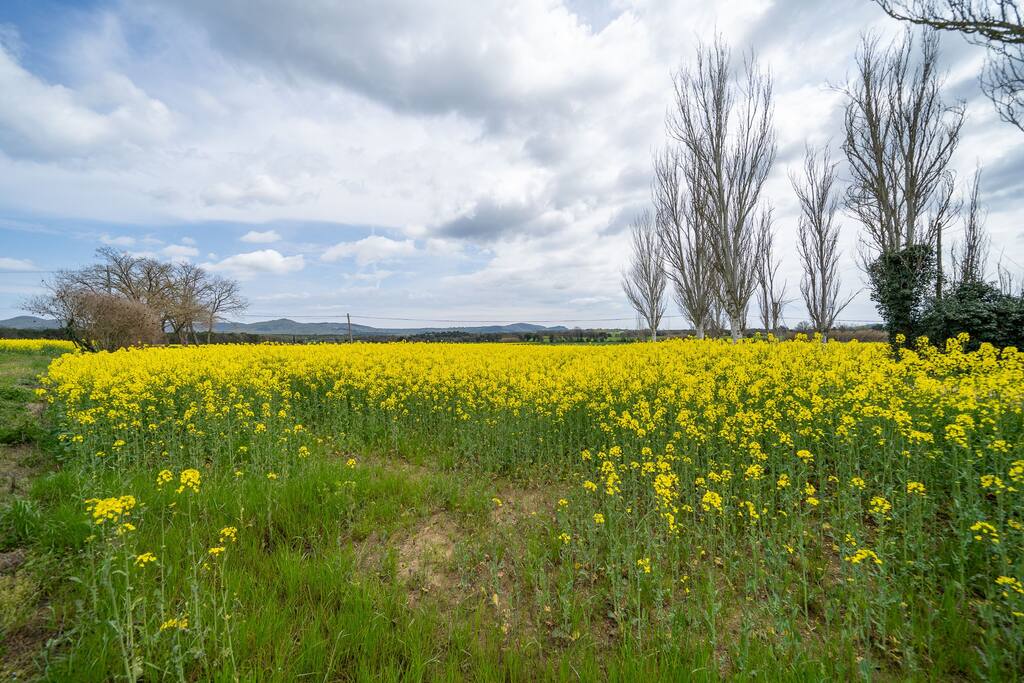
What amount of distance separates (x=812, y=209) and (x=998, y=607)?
72.1 ft

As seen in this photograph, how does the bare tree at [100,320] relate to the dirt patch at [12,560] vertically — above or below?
above

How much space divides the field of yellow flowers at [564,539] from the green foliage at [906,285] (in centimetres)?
772

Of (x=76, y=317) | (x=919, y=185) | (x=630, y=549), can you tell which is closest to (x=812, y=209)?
(x=919, y=185)

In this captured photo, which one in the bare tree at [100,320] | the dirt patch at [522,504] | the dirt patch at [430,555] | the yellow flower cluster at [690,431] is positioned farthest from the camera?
the bare tree at [100,320]

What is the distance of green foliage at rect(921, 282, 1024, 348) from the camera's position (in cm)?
1071

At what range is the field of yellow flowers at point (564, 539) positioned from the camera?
2375 millimetres

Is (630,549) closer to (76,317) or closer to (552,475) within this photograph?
(552,475)

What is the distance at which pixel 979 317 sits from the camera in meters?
11.0

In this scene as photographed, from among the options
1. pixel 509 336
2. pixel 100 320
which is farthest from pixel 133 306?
pixel 509 336

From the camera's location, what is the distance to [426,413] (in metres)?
7.36

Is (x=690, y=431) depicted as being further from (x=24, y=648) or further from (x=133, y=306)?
(x=133, y=306)

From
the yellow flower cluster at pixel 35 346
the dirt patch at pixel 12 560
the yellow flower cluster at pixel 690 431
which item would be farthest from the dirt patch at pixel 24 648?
the yellow flower cluster at pixel 35 346

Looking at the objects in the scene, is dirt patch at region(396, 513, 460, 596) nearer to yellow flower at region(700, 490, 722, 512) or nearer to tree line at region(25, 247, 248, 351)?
yellow flower at region(700, 490, 722, 512)

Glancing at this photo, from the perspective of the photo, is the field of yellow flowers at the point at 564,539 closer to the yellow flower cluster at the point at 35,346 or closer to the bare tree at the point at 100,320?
the bare tree at the point at 100,320
